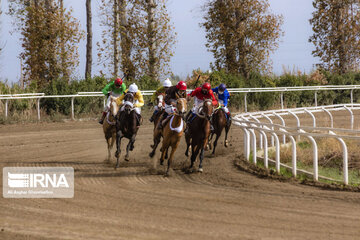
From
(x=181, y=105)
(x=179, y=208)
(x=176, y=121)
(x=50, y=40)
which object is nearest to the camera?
(x=179, y=208)

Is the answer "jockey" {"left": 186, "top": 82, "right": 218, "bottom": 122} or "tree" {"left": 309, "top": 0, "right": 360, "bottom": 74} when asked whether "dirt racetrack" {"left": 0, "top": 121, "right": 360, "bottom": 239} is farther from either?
"tree" {"left": 309, "top": 0, "right": 360, "bottom": 74}

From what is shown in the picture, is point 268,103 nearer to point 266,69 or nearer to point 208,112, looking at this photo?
point 266,69

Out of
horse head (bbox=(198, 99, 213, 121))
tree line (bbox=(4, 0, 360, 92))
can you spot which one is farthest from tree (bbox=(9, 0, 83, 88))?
horse head (bbox=(198, 99, 213, 121))

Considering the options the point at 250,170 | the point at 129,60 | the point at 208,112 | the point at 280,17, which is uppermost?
the point at 280,17

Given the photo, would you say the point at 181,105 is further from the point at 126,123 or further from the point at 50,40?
the point at 50,40

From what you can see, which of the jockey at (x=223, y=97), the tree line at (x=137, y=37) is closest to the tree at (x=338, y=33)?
the tree line at (x=137, y=37)

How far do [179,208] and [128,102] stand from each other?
429 cm

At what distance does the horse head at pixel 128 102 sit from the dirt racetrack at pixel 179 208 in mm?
1097

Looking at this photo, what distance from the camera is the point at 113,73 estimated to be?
27.0 m

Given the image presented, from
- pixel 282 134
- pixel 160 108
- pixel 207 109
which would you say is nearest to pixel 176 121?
pixel 207 109

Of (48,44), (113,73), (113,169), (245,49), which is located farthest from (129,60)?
(113,169)

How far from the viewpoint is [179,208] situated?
742 centimetres

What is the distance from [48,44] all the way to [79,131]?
8448mm

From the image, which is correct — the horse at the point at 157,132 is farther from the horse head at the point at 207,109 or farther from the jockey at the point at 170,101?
the horse head at the point at 207,109
